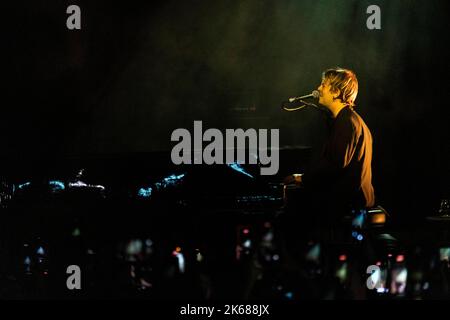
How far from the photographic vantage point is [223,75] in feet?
21.2

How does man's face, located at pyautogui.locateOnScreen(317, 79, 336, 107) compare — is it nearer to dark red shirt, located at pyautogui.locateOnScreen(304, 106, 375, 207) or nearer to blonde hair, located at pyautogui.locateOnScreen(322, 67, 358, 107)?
blonde hair, located at pyautogui.locateOnScreen(322, 67, 358, 107)

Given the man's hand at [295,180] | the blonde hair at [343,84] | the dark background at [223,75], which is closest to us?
the blonde hair at [343,84]

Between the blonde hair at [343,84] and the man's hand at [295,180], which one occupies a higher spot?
the blonde hair at [343,84]

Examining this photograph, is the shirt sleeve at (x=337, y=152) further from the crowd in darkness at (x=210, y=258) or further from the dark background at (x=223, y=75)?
the dark background at (x=223, y=75)

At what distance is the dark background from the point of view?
20.3 feet

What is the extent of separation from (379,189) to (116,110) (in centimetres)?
292

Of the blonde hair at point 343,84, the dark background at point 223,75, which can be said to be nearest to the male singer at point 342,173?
the blonde hair at point 343,84

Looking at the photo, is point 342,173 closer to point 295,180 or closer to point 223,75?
point 295,180

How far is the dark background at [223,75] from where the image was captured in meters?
6.20

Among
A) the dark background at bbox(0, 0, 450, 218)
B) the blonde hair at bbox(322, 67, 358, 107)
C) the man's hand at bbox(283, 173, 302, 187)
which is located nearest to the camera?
the blonde hair at bbox(322, 67, 358, 107)

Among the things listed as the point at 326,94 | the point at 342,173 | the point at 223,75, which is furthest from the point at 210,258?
the point at 223,75

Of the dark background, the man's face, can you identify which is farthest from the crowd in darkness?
the dark background
